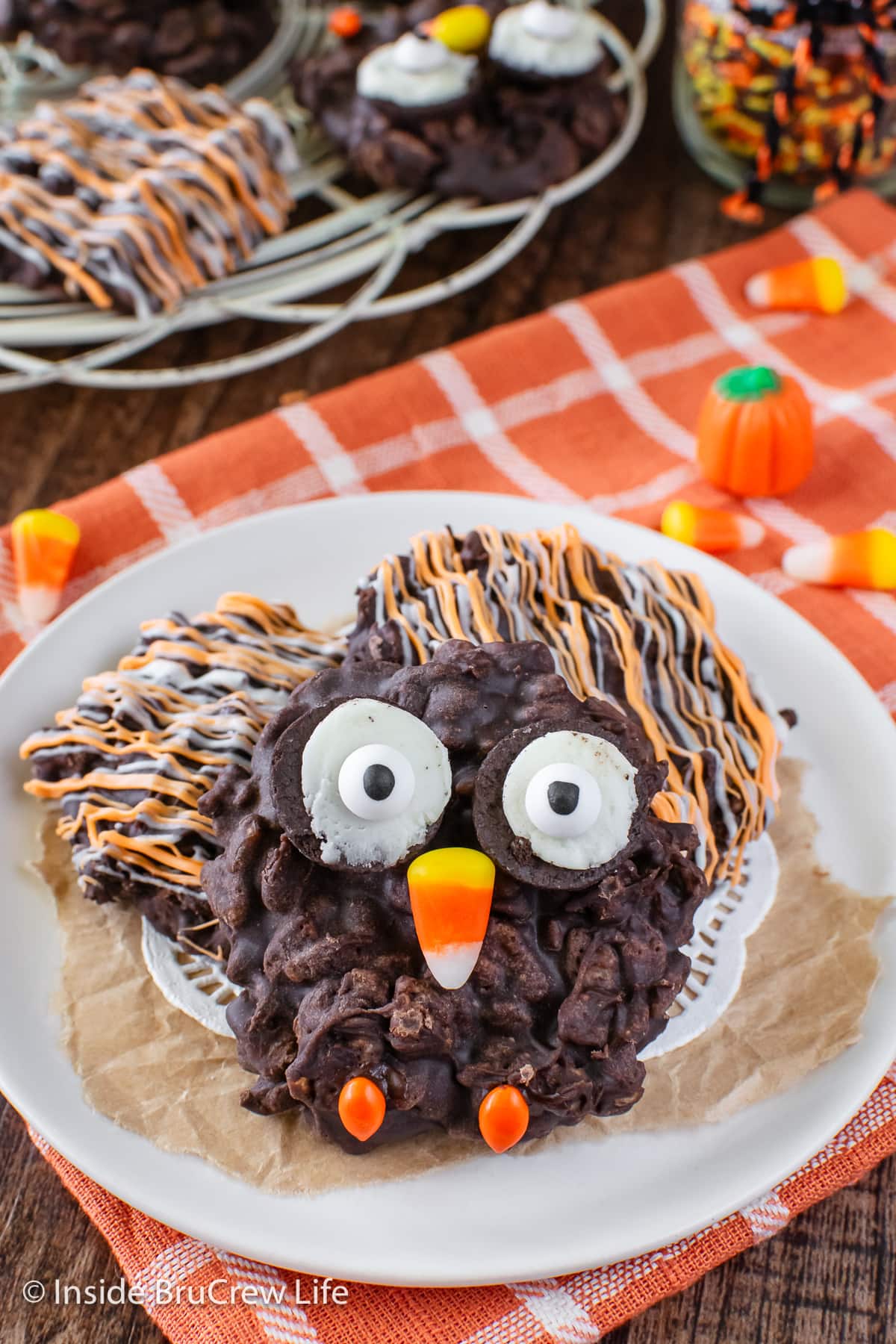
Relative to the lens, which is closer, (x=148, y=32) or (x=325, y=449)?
(x=325, y=449)

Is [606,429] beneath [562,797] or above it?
beneath

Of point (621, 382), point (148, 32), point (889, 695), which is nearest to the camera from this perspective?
point (889, 695)

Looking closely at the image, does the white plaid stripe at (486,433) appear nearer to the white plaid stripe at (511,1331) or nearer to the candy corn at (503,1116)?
the candy corn at (503,1116)

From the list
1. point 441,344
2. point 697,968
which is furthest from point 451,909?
point 441,344

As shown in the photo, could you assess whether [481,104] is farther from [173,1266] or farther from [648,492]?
[173,1266]

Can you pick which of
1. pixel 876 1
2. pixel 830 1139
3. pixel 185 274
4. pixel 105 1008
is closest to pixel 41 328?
pixel 185 274

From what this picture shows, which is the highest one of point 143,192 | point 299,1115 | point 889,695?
point 143,192

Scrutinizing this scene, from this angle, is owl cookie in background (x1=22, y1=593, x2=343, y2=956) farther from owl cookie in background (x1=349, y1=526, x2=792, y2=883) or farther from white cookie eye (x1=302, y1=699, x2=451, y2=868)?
white cookie eye (x1=302, y1=699, x2=451, y2=868)

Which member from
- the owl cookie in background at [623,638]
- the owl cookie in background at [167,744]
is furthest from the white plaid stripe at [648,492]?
the owl cookie in background at [167,744]
